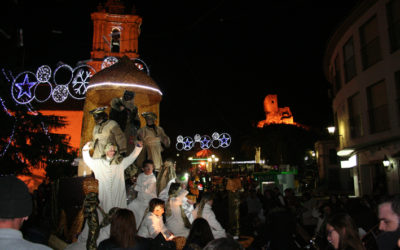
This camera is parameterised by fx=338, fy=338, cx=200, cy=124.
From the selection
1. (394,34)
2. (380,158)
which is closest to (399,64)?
(394,34)

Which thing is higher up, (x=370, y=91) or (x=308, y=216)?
(x=370, y=91)

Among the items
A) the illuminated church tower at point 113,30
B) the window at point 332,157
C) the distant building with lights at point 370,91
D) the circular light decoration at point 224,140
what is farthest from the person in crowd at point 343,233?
the illuminated church tower at point 113,30

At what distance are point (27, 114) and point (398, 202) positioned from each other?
20262mm

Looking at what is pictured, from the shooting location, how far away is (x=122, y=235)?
12.6 ft

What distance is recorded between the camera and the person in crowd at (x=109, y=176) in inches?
272

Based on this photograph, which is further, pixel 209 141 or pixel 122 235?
pixel 209 141

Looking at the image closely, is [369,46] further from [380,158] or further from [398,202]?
[398,202]

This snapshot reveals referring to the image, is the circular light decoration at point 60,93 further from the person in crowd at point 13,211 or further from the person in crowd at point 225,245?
the person in crowd at point 225,245

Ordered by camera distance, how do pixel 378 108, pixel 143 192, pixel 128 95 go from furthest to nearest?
pixel 378 108 → pixel 128 95 → pixel 143 192

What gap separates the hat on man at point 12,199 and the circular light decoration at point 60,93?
1400 cm

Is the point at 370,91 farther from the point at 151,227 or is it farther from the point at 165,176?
the point at 151,227

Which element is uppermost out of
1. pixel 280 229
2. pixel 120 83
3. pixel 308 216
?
pixel 120 83

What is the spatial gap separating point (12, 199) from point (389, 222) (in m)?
3.70

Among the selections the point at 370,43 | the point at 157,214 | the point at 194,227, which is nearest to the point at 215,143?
the point at 370,43
